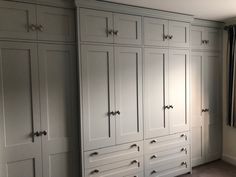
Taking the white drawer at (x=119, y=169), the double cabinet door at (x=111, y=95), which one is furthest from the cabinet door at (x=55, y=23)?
the white drawer at (x=119, y=169)

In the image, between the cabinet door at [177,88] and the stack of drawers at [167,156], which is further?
the cabinet door at [177,88]

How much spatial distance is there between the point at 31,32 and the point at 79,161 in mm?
1455

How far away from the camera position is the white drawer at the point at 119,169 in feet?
8.02

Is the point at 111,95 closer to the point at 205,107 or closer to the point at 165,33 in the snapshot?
the point at 165,33

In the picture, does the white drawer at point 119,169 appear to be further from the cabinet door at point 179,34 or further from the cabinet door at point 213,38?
the cabinet door at point 213,38

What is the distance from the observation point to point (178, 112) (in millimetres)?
3014

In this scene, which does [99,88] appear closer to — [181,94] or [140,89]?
[140,89]

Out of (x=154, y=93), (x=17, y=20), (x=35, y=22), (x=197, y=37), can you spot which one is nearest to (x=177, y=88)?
(x=154, y=93)

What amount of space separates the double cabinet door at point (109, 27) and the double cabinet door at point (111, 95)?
0.10 meters

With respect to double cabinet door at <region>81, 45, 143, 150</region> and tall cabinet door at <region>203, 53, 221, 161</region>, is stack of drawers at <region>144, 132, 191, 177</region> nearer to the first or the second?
double cabinet door at <region>81, 45, 143, 150</region>

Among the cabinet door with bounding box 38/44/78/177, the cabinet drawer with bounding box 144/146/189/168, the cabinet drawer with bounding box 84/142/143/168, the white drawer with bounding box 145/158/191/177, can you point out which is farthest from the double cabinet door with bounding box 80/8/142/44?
the white drawer with bounding box 145/158/191/177

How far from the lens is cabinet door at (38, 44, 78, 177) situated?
2.21 meters

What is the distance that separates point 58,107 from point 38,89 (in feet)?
0.92

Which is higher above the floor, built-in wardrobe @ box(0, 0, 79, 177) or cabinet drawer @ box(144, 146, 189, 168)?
built-in wardrobe @ box(0, 0, 79, 177)
